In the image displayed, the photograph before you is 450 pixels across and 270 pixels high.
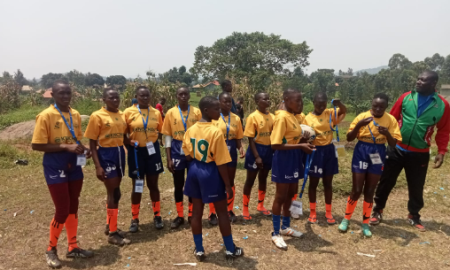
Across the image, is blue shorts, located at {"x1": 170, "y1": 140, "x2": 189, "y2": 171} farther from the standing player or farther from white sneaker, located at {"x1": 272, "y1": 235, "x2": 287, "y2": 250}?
white sneaker, located at {"x1": 272, "y1": 235, "x2": 287, "y2": 250}

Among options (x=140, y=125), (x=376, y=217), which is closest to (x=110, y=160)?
(x=140, y=125)

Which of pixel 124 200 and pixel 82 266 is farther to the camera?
pixel 124 200

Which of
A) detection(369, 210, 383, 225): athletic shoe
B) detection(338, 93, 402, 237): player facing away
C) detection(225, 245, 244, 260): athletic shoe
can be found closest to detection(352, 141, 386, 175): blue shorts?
detection(338, 93, 402, 237): player facing away

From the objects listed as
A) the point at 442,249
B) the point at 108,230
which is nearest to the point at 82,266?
the point at 108,230

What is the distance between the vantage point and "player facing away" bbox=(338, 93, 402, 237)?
4.02 m

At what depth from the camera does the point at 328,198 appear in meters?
4.75

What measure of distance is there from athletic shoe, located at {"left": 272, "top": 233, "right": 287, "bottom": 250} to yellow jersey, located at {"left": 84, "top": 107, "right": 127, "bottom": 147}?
8.22 feet

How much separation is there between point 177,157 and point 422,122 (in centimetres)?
370

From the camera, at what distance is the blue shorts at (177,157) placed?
4312 millimetres

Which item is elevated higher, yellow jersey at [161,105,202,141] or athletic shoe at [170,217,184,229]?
yellow jersey at [161,105,202,141]

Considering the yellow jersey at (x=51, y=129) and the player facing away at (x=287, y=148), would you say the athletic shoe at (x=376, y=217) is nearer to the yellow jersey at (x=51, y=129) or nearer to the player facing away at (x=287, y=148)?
the player facing away at (x=287, y=148)

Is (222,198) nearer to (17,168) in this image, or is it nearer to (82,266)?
(82,266)

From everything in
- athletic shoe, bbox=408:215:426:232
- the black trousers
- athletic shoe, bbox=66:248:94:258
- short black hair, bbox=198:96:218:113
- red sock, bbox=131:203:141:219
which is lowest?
athletic shoe, bbox=66:248:94:258

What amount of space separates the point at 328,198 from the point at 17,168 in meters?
8.29
